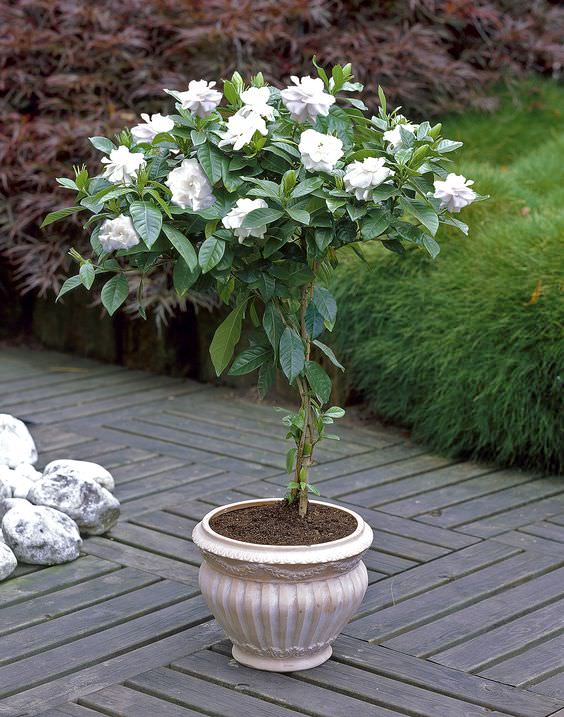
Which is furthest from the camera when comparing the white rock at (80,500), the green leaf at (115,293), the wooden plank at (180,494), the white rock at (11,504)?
the wooden plank at (180,494)

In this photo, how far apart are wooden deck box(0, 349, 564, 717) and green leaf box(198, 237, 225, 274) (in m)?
0.80

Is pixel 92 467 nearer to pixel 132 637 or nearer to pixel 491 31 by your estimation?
pixel 132 637

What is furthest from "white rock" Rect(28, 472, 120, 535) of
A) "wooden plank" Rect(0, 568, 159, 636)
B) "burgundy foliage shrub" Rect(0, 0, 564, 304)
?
"burgundy foliage shrub" Rect(0, 0, 564, 304)

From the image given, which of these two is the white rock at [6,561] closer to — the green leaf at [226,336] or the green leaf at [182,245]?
the green leaf at [226,336]

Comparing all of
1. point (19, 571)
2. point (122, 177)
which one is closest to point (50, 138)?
point (19, 571)

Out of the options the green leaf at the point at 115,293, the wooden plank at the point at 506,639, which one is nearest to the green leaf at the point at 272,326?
the green leaf at the point at 115,293

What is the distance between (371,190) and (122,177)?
451mm

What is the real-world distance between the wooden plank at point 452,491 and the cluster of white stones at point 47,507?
0.79 meters

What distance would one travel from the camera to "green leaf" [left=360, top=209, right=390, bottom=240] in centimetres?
207

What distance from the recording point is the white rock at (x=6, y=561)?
2.62 metres

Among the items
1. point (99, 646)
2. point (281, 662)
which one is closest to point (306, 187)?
point (281, 662)

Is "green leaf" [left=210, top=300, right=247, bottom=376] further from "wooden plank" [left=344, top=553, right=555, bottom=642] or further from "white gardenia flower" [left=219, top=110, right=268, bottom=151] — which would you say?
"wooden plank" [left=344, top=553, right=555, bottom=642]

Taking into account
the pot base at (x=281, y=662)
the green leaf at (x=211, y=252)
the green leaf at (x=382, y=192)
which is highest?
the green leaf at (x=382, y=192)

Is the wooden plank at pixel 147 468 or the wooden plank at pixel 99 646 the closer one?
the wooden plank at pixel 99 646
